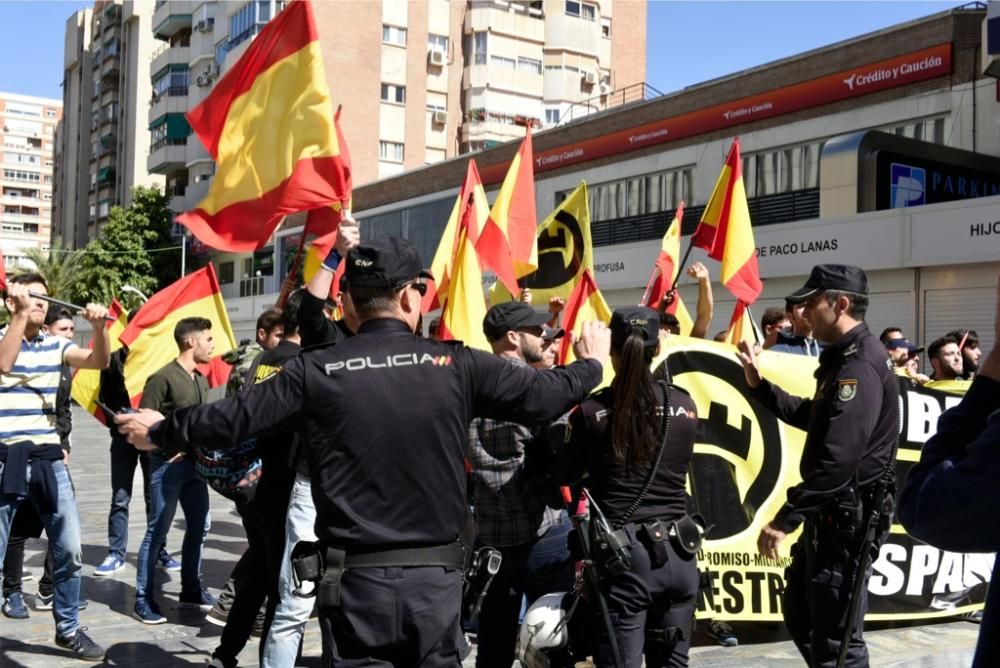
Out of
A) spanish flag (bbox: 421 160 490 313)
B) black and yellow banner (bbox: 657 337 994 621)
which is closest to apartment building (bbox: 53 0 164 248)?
spanish flag (bbox: 421 160 490 313)

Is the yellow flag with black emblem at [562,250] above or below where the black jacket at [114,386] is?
above

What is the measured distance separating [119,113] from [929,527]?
78202 mm

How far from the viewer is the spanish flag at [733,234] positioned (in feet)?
30.8

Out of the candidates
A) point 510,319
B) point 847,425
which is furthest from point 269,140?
point 847,425

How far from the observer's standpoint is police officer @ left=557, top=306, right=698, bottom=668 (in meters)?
4.03

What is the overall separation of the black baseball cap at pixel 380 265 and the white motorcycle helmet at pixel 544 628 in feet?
5.64

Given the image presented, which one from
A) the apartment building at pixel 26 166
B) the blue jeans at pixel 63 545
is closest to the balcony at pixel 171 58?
the blue jeans at pixel 63 545

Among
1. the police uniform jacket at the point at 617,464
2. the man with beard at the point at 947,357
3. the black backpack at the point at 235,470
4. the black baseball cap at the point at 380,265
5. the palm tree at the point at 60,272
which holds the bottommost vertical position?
the black backpack at the point at 235,470

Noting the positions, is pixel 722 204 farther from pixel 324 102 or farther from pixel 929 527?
pixel 929 527

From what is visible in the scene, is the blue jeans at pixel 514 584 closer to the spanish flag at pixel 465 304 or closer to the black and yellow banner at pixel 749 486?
the black and yellow banner at pixel 749 486

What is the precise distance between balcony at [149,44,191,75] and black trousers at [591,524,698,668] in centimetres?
6191

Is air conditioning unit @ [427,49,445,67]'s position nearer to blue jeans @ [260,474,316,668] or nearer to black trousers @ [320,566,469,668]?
blue jeans @ [260,474,316,668]

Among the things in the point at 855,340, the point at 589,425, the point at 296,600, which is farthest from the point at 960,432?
the point at 296,600

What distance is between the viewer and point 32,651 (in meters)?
6.05
